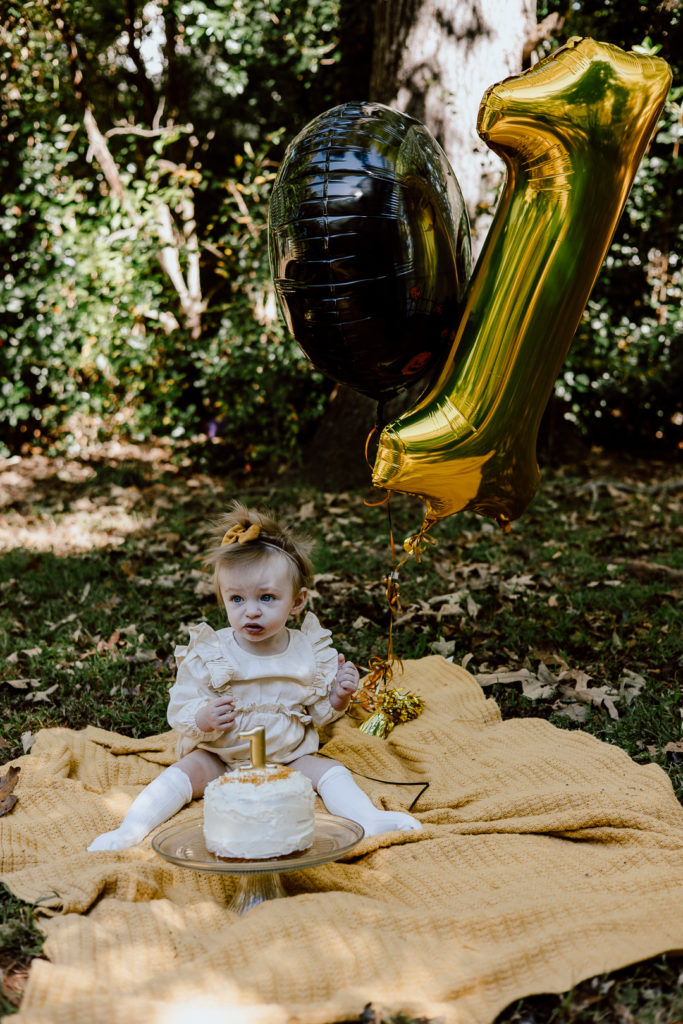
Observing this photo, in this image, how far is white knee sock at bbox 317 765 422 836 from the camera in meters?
2.69

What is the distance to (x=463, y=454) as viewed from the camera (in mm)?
2834

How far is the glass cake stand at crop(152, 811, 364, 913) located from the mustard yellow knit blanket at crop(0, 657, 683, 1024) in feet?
0.31

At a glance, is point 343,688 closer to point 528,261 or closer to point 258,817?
point 258,817

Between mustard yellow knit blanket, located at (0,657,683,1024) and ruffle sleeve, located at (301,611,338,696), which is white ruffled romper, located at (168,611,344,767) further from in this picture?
mustard yellow knit blanket, located at (0,657,683,1024)

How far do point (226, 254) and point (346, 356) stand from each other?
20.4 feet

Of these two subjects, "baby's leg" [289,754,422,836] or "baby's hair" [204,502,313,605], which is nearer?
Answer: "baby's leg" [289,754,422,836]

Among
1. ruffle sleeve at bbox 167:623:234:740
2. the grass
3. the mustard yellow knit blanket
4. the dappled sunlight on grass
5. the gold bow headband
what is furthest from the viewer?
the dappled sunlight on grass

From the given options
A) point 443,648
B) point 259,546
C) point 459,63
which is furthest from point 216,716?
point 459,63

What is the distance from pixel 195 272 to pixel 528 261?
679 cm

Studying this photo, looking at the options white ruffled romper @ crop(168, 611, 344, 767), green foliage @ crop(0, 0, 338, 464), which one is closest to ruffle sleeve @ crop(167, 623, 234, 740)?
white ruffled romper @ crop(168, 611, 344, 767)

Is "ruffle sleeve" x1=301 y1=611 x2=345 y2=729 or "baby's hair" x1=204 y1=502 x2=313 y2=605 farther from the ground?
"baby's hair" x1=204 y1=502 x2=313 y2=605

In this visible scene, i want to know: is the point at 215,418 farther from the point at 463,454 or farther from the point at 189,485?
the point at 463,454

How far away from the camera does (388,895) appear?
2.40 metres

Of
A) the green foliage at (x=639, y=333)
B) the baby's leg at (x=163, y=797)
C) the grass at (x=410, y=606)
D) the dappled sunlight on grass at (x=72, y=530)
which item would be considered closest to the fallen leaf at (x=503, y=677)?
the grass at (x=410, y=606)
